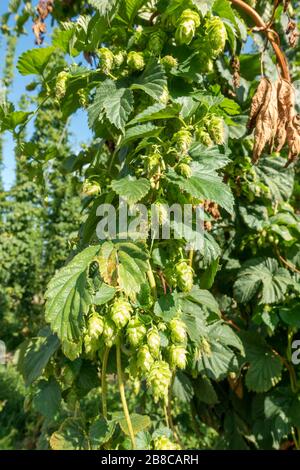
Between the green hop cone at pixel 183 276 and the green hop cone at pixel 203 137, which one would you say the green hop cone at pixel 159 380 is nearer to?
the green hop cone at pixel 183 276

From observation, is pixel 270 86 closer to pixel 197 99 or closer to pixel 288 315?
pixel 197 99

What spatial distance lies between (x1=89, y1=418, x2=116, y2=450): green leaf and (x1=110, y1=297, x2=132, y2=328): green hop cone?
0.23 m

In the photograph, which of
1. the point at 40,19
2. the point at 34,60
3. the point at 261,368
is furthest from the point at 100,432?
the point at 40,19

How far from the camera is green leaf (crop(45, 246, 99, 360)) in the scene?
2.17 ft

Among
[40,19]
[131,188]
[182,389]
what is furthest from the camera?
[40,19]

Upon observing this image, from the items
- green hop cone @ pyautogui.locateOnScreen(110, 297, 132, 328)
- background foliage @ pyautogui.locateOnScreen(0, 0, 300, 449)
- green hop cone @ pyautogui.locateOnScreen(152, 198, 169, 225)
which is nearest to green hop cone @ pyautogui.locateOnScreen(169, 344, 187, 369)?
background foliage @ pyautogui.locateOnScreen(0, 0, 300, 449)

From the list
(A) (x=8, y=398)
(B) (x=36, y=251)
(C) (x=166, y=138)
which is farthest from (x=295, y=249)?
(B) (x=36, y=251)

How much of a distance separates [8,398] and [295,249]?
12.3 feet

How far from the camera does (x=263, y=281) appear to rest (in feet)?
4.09

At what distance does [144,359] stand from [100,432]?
0.69ft

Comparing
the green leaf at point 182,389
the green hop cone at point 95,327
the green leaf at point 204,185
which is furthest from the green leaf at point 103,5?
the green leaf at point 182,389

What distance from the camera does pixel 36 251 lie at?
19.8 ft

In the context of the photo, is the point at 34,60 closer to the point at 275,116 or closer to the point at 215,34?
the point at 215,34

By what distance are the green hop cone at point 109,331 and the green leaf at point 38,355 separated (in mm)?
248
